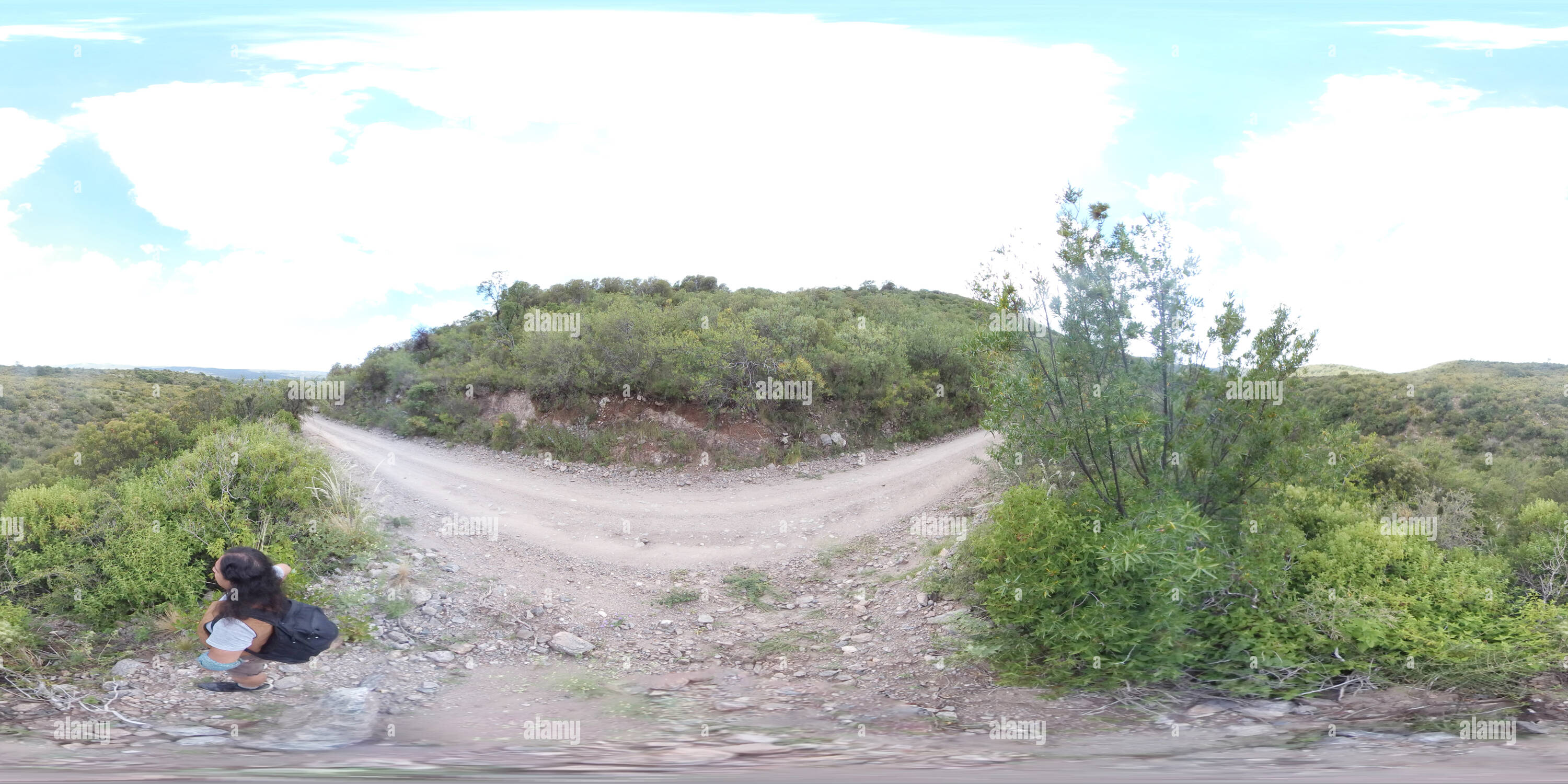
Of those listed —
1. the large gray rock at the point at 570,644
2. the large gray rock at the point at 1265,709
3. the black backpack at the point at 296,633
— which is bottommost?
the large gray rock at the point at 570,644

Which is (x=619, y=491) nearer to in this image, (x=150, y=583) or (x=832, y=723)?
(x=150, y=583)

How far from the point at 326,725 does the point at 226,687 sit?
88cm

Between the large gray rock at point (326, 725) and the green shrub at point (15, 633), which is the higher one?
the green shrub at point (15, 633)

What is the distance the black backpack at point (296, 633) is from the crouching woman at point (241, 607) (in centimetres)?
3

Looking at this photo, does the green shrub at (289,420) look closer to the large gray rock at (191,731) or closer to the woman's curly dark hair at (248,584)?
the large gray rock at (191,731)

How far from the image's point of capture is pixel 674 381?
623 inches

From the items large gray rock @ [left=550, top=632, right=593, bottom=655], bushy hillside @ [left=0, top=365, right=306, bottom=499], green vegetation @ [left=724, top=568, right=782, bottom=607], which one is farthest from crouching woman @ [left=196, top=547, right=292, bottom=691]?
bushy hillside @ [left=0, top=365, right=306, bottom=499]

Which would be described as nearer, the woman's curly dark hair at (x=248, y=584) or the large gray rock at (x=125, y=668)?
the woman's curly dark hair at (x=248, y=584)

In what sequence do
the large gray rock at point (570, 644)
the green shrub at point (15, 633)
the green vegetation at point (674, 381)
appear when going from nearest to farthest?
the green shrub at point (15, 633) → the large gray rock at point (570, 644) → the green vegetation at point (674, 381)

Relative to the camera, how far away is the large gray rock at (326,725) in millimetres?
4488

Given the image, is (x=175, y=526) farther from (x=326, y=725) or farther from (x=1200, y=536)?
(x=1200, y=536)

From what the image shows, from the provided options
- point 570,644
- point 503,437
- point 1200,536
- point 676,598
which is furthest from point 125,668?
point 503,437

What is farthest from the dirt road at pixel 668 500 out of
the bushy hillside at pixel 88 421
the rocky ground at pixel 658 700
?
the bushy hillside at pixel 88 421

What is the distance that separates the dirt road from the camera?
10297mm
